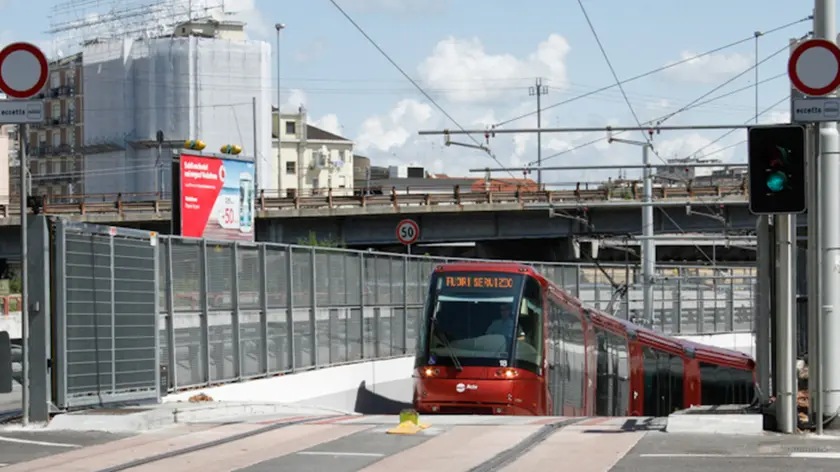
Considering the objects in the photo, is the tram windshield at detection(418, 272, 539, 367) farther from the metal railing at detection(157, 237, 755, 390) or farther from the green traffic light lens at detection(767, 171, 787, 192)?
the green traffic light lens at detection(767, 171, 787, 192)

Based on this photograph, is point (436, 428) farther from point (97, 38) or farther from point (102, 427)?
point (97, 38)

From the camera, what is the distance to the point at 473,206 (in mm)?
72375

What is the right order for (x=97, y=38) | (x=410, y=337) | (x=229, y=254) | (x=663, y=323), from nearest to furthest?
(x=229, y=254) < (x=410, y=337) < (x=663, y=323) < (x=97, y=38)

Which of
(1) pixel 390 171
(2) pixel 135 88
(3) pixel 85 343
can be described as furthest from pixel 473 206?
(1) pixel 390 171

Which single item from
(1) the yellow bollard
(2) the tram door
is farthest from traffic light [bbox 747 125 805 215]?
(2) the tram door

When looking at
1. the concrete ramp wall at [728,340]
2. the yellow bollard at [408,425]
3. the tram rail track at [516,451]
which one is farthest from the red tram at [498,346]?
the concrete ramp wall at [728,340]

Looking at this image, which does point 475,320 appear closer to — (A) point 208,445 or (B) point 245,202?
(A) point 208,445

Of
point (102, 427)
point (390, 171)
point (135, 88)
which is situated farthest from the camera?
point (390, 171)

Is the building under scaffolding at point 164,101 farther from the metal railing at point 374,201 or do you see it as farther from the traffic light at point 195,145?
the traffic light at point 195,145

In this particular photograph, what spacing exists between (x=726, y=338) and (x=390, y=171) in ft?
387

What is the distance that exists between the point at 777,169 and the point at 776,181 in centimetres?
12

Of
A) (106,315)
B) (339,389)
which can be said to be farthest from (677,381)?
(106,315)

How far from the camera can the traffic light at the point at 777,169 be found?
13289 millimetres

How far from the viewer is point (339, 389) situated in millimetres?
26812
